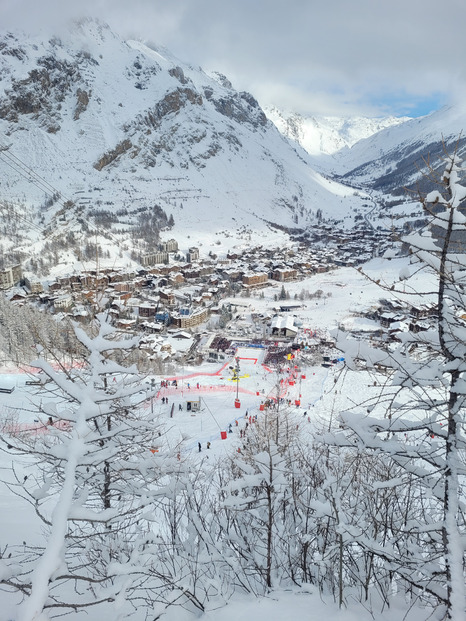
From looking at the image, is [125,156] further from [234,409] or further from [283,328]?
[234,409]

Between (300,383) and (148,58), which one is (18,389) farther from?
(148,58)

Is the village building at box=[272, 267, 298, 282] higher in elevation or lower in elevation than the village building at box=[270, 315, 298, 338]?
higher

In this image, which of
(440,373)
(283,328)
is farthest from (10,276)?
(440,373)

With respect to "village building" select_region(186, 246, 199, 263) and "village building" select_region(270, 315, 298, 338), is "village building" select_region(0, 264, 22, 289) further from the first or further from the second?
"village building" select_region(270, 315, 298, 338)

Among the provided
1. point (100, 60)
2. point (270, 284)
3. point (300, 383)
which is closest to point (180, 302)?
point (270, 284)

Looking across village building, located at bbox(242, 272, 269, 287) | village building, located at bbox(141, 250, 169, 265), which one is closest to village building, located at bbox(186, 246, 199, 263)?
village building, located at bbox(141, 250, 169, 265)

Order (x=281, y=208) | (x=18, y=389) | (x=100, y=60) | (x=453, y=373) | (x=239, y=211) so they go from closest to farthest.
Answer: (x=453, y=373)
(x=18, y=389)
(x=239, y=211)
(x=281, y=208)
(x=100, y=60)

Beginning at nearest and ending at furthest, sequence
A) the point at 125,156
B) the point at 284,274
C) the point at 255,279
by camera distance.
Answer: the point at 255,279, the point at 284,274, the point at 125,156

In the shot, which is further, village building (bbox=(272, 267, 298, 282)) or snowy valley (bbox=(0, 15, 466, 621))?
village building (bbox=(272, 267, 298, 282))
